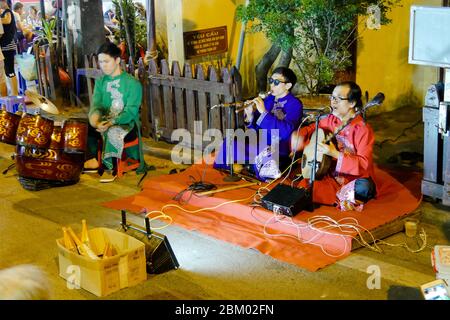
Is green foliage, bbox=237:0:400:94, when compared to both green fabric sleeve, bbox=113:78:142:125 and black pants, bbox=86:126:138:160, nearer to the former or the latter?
green fabric sleeve, bbox=113:78:142:125

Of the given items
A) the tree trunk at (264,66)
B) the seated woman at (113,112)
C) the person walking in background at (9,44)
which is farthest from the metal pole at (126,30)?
the seated woman at (113,112)

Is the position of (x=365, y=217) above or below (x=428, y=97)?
below

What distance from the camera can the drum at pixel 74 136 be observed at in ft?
29.1

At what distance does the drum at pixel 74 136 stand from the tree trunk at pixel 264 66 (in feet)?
13.5

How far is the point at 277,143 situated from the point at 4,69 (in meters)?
7.47

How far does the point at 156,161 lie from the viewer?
10094 millimetres

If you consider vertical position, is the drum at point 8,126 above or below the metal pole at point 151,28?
below

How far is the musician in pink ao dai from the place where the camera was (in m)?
7.34

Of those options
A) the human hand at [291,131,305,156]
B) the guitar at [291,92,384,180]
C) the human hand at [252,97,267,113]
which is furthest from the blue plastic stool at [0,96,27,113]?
the guitar at [291,92,384,180]

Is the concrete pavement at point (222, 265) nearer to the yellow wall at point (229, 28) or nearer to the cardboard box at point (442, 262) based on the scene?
the cardboard box at point (442, 262)

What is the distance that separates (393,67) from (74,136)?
18.3 feet

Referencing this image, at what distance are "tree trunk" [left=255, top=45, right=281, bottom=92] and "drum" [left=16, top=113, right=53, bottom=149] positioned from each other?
4.38 m
